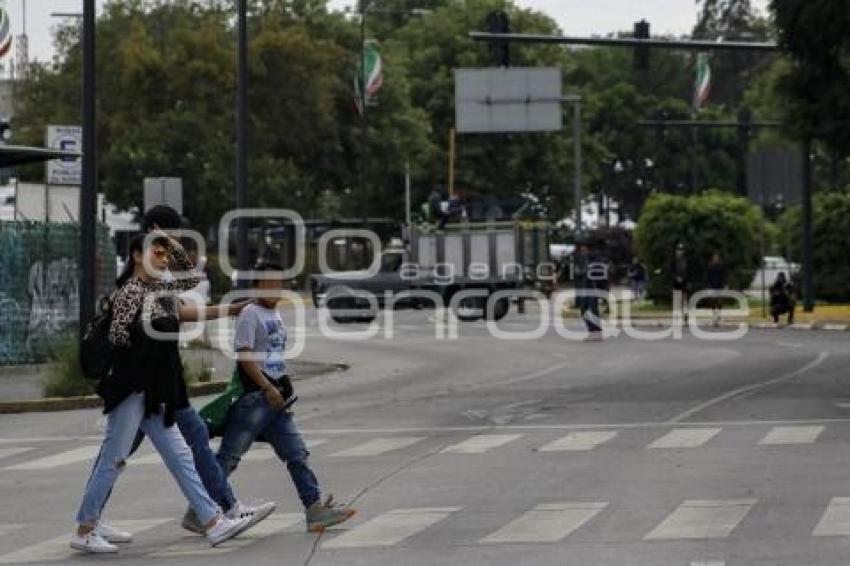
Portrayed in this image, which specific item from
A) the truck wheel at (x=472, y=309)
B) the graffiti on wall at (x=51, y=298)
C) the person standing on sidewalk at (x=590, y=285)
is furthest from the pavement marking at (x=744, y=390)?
the truck wheel at (x=472, y=309)

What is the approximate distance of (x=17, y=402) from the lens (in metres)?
25.5

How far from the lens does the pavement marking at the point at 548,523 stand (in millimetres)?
12414

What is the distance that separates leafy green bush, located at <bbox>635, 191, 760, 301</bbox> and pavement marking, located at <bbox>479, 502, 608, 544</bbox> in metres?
43.9

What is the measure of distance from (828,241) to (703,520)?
47.6 m

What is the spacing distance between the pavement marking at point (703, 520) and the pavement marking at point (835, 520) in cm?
49

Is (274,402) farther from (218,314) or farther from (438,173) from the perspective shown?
(438,173)

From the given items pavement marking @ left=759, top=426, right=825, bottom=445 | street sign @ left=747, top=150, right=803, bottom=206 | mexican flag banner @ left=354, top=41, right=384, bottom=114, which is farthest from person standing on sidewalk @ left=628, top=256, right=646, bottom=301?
pavement marking @ left=759, top=426, right=825, bottom=445

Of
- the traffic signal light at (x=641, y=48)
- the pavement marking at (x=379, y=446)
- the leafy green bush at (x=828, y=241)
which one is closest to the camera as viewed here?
the pavement marking at (x=379, y=446)

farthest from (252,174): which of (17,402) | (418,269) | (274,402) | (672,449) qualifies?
(274,402)

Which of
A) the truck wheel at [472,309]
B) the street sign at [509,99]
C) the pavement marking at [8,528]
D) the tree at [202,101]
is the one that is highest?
the tree at [202,101]

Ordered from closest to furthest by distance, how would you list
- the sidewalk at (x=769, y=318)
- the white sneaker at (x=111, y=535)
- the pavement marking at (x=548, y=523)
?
the pavement marking at (x=548, y=523) < the white sneaker at (x=111, y=535) < the sidewalk at (x=769, y=318)

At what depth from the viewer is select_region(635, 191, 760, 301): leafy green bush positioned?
5872 cm

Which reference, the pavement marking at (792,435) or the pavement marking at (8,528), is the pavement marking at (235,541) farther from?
the pavement marking at (792,435)

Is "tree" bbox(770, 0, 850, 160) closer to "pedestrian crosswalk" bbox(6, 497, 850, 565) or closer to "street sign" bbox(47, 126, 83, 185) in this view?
"street sign" bbox(47, 126, 83, 185)
